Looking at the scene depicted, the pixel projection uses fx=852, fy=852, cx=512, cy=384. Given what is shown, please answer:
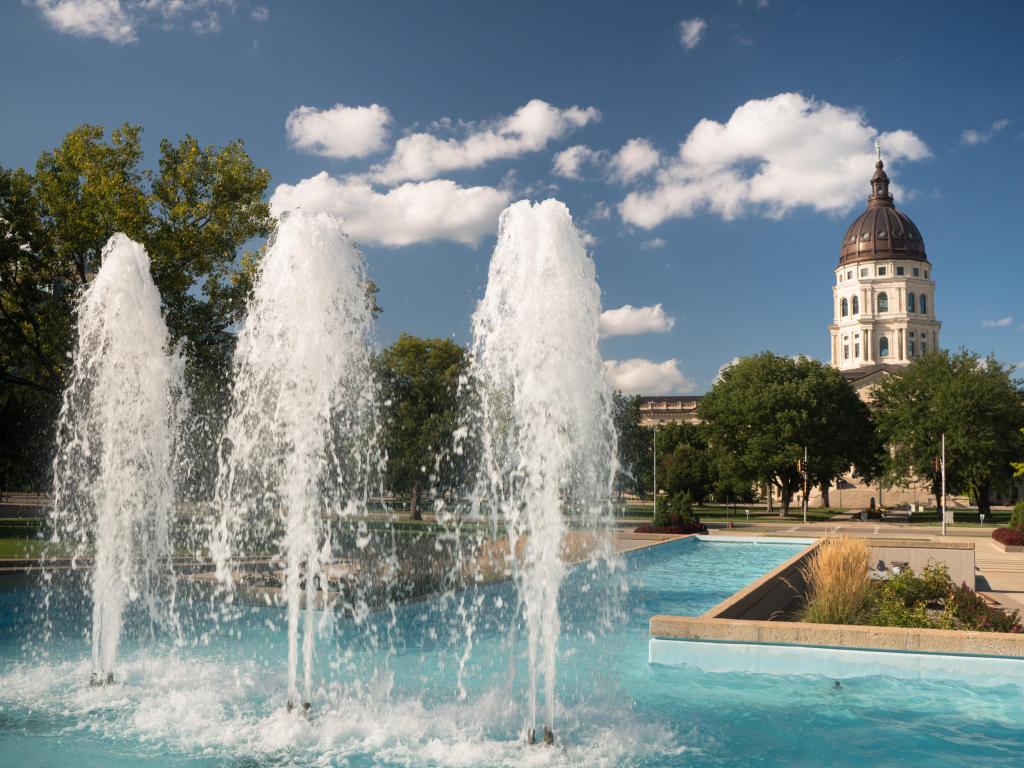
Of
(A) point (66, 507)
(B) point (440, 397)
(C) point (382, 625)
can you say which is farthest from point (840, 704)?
(B) point (440, 397)

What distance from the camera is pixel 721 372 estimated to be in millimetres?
64500

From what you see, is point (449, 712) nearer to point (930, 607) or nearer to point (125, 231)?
point (930, 607)

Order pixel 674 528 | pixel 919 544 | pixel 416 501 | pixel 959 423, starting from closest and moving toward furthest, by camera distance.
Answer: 1. pixel 919 544
2. pixel 674 528
3. pixel 416 501
4. pixel 959 423

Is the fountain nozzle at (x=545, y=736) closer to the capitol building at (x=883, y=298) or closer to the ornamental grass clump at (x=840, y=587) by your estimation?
the ornamental grass clump at (x=840, y=587)

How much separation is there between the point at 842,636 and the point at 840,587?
210cm

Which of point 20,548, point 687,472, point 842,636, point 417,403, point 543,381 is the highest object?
point 417,403

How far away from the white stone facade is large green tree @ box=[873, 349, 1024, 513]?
245 ft

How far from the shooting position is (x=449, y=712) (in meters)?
8.20

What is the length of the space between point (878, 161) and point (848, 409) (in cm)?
9867

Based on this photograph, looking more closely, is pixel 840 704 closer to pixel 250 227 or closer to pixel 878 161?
pixel 250 227

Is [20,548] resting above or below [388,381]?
below

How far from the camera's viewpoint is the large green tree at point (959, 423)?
53.0 meters

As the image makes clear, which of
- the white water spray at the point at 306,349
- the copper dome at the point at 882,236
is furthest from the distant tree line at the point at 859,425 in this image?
the copper dome at the point at 882,236

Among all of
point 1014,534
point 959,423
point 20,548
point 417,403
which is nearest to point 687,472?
point 959,423
